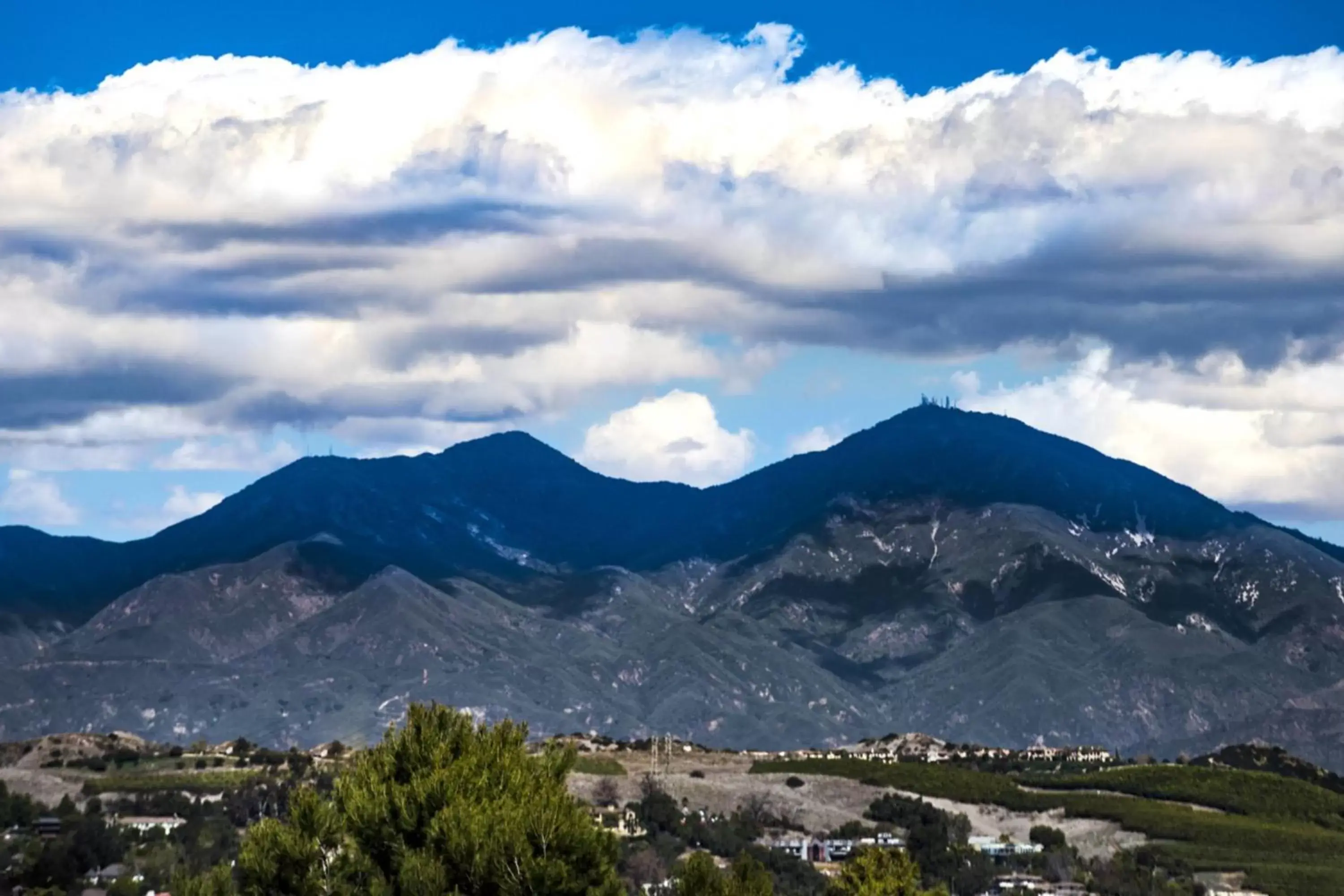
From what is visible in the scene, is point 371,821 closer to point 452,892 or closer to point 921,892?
point 452,892

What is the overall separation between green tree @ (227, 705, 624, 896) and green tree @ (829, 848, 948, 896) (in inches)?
1079

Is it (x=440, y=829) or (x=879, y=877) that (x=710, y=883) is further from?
(x=879, y=877)

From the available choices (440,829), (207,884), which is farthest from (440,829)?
(207,884)

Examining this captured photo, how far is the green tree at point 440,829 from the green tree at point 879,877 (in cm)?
2740

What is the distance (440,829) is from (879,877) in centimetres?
4373

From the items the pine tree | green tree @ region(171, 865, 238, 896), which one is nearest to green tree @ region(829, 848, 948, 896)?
the pine tree

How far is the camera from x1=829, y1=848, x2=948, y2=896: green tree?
125 metres

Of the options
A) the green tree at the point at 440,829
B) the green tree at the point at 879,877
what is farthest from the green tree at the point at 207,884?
the green tree at the point at 879,877

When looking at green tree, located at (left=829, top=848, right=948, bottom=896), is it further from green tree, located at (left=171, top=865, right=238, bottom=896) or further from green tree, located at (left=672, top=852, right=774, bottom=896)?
green tree, located at (left=171, top=865, right=238, bottom=896)

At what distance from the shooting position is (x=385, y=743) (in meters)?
103

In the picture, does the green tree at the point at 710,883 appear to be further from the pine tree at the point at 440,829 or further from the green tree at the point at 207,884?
the green tree at the point at 207,884

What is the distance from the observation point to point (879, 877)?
425 ft

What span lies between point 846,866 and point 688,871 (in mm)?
51527

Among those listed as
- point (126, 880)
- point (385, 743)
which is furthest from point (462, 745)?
point (126, 880)
